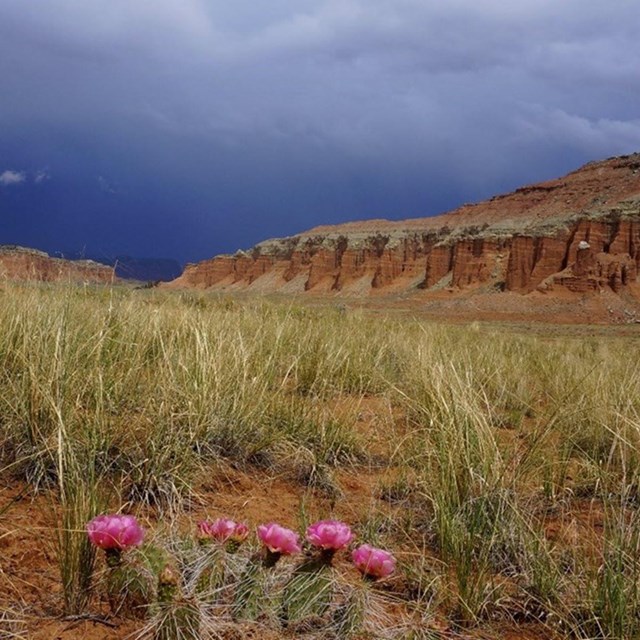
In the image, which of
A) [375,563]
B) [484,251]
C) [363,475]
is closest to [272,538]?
[375,563]

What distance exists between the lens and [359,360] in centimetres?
525

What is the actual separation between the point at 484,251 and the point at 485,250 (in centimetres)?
13

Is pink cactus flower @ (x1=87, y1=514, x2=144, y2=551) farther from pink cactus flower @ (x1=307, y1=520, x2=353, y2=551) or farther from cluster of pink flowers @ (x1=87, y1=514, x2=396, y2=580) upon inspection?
pink cactus flower @ (x1=307, y1=520, x2=353, y2=551)

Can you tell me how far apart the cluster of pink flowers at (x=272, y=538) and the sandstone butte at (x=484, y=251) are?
4220cm

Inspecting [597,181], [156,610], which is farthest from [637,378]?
[597,181]

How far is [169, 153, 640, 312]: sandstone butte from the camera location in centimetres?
4444

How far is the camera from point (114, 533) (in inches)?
56.8

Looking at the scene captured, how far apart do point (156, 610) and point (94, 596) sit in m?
0.28

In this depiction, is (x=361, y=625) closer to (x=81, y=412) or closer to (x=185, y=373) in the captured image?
(x=81, y=412)

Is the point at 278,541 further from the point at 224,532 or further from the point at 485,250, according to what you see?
the point at 485,250

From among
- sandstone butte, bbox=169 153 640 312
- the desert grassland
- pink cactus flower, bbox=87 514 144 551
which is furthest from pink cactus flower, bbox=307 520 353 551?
sandstone butte, bbox=169 153 640 312

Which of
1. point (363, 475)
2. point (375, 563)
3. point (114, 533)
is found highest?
point (114, 533)

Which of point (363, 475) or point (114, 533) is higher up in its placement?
point (114, 533)

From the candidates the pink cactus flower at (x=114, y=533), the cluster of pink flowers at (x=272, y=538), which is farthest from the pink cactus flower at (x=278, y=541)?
the pink cactus flower at (x=114, y=533)
